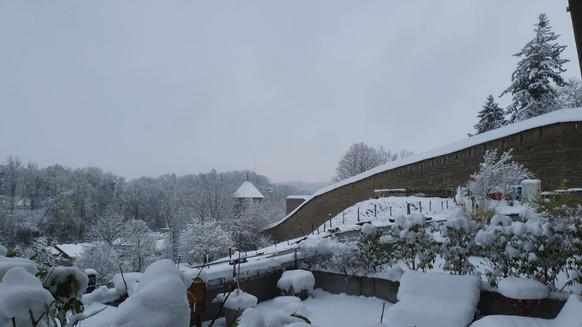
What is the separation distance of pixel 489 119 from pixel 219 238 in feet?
56.3

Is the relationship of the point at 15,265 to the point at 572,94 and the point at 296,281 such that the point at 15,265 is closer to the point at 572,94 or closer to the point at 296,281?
the point at 296,281

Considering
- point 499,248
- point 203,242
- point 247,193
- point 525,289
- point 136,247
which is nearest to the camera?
point 525,289

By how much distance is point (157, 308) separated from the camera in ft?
2.45

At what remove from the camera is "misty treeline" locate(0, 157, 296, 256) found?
82.4 ft

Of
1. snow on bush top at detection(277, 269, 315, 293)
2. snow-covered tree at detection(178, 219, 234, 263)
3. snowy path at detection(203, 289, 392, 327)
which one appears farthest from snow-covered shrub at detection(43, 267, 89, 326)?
snow-covered tree at detection(178, 219, 234, 263)

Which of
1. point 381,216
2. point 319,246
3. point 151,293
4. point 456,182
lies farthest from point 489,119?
point 151,293

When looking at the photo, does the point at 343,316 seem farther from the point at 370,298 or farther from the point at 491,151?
the point at 491,151

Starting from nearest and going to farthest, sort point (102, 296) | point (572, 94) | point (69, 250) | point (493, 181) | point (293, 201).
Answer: point (102, 296), point (493, 181), point (572, 94), point (69, 250), point (293, 201)

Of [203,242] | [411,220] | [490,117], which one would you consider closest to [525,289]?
[411,220]

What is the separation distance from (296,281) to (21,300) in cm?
490

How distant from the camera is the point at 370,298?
534 centimetres

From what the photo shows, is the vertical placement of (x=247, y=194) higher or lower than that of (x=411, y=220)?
higher

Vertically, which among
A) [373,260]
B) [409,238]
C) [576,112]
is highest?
[576,112]

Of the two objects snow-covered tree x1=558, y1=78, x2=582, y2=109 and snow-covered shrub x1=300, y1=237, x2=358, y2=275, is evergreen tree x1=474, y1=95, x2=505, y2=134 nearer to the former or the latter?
snow-covered tree x1=558, y1=78, x2=582, y2=109
